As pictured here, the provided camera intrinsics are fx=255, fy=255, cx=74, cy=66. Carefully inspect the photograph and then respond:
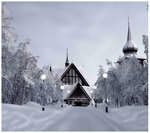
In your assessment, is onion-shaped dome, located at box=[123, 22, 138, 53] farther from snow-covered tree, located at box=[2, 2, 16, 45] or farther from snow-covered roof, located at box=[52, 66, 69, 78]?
snow-covered tree, located at box=[2, 2, 16, 45]

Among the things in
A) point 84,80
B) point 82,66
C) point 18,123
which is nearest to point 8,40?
point 18,123

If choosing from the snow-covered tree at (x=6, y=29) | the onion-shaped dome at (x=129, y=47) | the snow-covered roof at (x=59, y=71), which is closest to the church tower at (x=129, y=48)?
the onion-shaped dome at (x=129, y=47)

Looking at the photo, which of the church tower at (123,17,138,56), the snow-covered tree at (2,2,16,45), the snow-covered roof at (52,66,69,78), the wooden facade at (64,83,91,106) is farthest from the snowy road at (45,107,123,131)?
the snow-covered roof at (52,66,69,78)

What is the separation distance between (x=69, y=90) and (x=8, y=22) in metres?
52.4

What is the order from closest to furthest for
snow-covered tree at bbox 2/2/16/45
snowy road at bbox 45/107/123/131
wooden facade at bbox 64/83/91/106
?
1. snowy road at bbox 45/107/123/131
2. snow-covered tree at bbox 2/2/16/45
3. wooden facade at bbox 64/83/91/106

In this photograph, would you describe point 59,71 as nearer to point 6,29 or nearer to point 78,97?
point 78,97

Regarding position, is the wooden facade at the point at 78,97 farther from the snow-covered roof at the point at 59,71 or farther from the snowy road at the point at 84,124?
the snowy road at the point at 84,124

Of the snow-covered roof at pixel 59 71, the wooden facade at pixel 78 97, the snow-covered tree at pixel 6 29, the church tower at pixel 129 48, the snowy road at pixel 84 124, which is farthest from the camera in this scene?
the snow-covered roof at pixel 59 71

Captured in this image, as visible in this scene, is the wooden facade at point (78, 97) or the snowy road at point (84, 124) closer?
the snowy road at point (84, 124)

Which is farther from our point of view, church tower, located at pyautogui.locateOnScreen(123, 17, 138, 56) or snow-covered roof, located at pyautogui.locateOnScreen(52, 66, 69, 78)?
snow-covered roof, located at pyautogui.locateOnScreen(52, 66, 69, 78)

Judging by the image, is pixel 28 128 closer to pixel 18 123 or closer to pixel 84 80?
pixel 18 123

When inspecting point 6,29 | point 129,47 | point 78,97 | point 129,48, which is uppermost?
point 129,47

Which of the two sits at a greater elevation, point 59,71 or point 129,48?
point 129,48

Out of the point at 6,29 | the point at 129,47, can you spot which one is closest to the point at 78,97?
the point at 129,47
